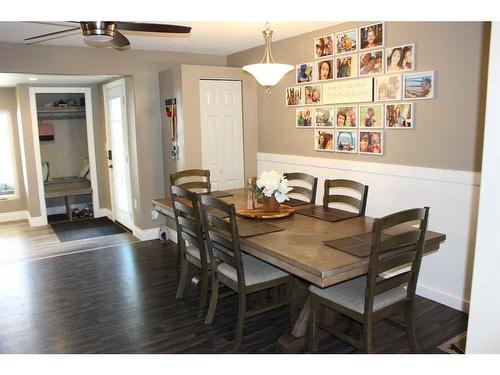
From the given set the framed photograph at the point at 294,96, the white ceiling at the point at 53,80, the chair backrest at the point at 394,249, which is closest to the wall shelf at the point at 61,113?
the white ceiling at the point at 53,80

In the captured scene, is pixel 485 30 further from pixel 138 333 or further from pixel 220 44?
pixel 138 333

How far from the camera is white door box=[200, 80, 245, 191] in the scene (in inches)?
191

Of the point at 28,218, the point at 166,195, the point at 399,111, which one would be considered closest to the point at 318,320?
the point at 399,111

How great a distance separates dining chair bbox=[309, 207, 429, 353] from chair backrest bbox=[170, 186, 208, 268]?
3.14 feet

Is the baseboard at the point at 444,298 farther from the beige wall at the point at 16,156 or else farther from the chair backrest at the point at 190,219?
the beige wall at the point at 16,156

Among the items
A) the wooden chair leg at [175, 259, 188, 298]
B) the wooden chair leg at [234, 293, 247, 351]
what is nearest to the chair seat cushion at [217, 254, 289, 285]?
the wooden chair leg at [234, 293, 247, 351]

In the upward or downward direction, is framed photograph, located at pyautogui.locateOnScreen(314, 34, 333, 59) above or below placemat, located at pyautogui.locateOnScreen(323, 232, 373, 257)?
above

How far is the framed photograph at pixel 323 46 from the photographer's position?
3979mm

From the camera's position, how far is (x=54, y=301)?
3.57 m

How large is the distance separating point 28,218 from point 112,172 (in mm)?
1721

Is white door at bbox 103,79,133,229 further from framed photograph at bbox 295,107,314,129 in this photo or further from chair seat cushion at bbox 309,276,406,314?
chair seat cushion at bbox 309,276,406,314

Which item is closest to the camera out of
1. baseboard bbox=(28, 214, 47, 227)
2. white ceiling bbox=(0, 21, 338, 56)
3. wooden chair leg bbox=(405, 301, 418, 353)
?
wooden chair leg bbox=(405, 301, 418, 353)

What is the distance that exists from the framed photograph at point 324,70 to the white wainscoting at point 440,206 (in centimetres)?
92
